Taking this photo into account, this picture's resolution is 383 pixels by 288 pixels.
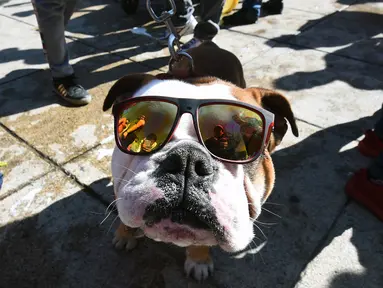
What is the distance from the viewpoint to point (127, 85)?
2148 mm

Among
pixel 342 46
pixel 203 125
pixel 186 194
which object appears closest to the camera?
pixel 186 194

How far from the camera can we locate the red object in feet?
8.46

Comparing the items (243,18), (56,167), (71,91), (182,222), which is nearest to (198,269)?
(182,222)

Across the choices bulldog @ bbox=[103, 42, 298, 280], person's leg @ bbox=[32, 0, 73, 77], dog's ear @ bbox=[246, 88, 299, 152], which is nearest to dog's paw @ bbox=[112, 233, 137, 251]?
bulldog @ bbox=[103, 42, 298, 280]

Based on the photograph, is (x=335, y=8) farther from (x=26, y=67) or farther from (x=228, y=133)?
(x=228, y=133)

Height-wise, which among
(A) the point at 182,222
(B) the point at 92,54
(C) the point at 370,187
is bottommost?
(B) the point at 92,54

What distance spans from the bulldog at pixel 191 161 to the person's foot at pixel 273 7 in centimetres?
499

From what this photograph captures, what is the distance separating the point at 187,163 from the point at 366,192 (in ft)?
5.84

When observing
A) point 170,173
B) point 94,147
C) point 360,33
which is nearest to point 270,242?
point 170,173

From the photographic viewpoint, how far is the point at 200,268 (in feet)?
6.95

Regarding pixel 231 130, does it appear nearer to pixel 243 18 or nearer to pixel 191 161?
pixel 191 161

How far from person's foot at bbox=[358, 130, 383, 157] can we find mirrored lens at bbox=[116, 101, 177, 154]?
2197mm

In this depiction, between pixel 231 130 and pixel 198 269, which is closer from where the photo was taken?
pixel 231 130

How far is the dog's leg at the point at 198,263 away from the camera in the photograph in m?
2.11
